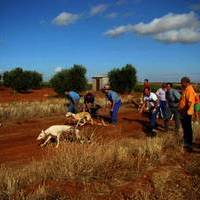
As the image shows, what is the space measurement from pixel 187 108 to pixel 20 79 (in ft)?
157

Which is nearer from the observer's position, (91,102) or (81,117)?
(81,117)

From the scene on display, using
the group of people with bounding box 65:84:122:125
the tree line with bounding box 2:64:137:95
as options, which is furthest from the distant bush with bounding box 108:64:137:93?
the group of people with bounding box 65:84:122:125

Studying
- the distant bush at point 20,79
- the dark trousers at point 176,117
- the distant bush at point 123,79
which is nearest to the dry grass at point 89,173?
the dark trousers at point 176,117

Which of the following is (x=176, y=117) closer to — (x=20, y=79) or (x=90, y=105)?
(x=90, y=105)

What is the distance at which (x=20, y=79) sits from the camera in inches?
2239

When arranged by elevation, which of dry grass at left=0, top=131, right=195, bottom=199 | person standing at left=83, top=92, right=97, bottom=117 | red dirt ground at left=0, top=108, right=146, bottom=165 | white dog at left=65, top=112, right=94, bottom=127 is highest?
person standing at left=83, top=92, right=97, bottom=117

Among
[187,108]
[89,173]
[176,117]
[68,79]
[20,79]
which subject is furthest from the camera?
[20,79]

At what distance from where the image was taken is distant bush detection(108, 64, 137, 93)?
48844 millimetres

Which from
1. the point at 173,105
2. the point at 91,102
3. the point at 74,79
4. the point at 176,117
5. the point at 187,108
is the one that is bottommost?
the point at 176,117

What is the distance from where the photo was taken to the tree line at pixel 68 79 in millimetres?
43219

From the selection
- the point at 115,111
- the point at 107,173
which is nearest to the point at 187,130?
the point at 107,173

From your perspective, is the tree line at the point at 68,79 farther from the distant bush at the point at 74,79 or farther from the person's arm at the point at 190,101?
the person's arm at the point at 190,101

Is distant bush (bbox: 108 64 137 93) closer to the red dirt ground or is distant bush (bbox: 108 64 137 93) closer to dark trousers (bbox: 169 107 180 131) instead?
the red dirt ground

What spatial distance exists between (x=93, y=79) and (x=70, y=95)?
3660 cm
